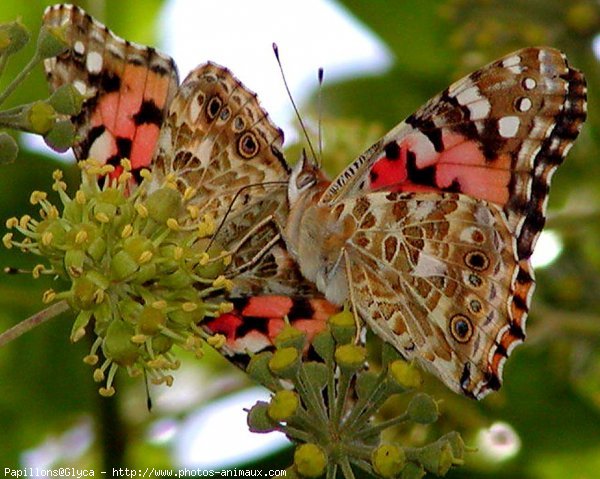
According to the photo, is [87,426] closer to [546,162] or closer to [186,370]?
[186,370]

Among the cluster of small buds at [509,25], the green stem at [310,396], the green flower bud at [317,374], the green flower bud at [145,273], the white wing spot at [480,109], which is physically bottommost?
the green stem at [310,396]

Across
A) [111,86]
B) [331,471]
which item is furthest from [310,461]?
[111,86]

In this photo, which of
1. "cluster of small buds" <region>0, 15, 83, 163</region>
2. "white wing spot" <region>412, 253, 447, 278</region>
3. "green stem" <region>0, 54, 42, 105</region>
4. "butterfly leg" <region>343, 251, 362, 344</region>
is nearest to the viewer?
"green stem" <region>0, 54, 42, 105</region>

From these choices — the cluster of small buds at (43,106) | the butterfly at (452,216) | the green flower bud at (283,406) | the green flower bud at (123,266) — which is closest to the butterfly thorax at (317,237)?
the butterfly at (452,216)

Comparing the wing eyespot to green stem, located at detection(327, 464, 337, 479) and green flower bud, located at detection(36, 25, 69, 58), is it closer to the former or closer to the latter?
green stem, located at detection(327, 464, 337, 479)

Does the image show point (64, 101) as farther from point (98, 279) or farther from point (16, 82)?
point (98, 279)

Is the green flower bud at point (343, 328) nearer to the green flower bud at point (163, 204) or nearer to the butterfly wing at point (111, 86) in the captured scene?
the green flower bud at point (163, 204)

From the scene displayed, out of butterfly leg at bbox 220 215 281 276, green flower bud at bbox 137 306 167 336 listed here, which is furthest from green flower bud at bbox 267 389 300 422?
butterfly leg at bbox 220 215 281 276
